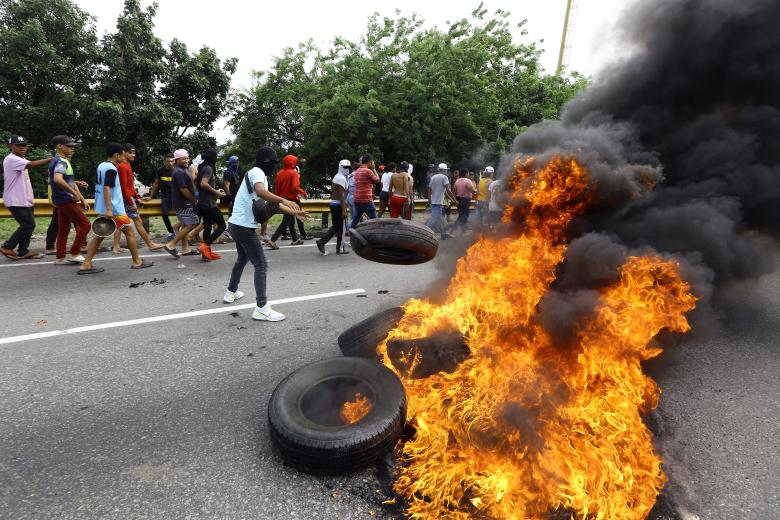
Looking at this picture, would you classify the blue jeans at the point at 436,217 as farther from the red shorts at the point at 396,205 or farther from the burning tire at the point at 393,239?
the burning tire at the point at 393,239

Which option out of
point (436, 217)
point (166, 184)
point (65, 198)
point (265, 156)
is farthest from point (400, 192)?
point (65, 198)

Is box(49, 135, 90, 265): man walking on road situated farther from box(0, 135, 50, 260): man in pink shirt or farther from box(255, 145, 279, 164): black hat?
box(255, 145, 279, 164): black hat

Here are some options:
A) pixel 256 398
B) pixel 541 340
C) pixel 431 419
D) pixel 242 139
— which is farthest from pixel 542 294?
pixel 242 139

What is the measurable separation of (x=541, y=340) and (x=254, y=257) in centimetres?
343

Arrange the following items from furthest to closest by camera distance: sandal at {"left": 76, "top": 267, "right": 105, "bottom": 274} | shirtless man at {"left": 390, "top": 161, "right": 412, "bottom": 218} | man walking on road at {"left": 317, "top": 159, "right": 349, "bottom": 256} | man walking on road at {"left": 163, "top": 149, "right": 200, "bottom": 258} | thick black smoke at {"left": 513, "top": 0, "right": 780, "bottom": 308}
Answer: shirtless man at {"left": 390, "top": 161, "right": 412, "bottom": 218} → man walking on road at {"left": 317, "top": 159, "right": 349, "bottom": 256} → man walking on road at {"left": 163, "top": 149, "right": 200, "bottom": 258} → sandal at {"left": 76, "top": 267, "right": 105, "bottom": 274} → thick black smoke at {"left": 513, "top": 0, "right": 780, "bottom": 308}

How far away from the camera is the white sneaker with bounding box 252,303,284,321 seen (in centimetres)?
491

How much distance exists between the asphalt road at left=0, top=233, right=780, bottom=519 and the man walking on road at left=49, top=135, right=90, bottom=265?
1.39 m

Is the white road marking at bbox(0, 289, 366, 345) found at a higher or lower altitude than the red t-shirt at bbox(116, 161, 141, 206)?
lower

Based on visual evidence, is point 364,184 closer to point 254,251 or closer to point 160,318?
point 254,251

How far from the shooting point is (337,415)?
293 cm

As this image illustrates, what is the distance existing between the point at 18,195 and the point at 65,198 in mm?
1171

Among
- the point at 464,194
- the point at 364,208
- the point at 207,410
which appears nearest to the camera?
the point at 207,410

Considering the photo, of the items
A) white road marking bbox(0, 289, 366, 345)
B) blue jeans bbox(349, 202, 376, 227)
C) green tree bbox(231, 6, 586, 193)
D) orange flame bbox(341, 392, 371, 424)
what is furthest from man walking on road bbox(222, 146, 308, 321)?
green tree bbox(231, 6, 586, 193)

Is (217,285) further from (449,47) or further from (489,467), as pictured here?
(449,47)
